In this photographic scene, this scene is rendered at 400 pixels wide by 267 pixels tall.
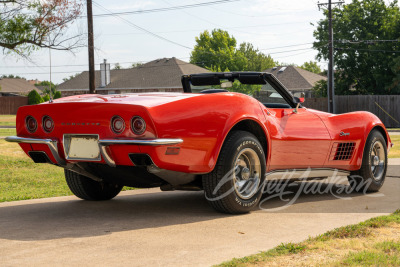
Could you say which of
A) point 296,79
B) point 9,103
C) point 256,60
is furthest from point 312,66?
point 9,103

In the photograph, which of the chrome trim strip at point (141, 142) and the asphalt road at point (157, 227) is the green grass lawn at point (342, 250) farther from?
the chrome trim strip at point (141, 142)

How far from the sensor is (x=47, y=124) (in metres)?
5.49

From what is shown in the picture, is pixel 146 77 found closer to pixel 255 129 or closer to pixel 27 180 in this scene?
pixel 27 180

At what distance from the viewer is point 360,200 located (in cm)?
673

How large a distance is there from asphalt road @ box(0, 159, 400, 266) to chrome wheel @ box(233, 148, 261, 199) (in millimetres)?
240

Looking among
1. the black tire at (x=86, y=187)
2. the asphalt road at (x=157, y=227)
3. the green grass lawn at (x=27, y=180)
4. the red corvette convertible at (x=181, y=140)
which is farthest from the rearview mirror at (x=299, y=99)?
the green grass lawn at (x=27, y=180)

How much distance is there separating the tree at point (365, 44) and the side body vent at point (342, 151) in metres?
39.8

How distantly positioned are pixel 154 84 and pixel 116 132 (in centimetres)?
5263

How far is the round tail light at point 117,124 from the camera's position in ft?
16.5

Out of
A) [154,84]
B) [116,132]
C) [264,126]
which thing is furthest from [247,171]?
[154,84]

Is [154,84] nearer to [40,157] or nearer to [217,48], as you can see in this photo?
[217,48]

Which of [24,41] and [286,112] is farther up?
[24,41]

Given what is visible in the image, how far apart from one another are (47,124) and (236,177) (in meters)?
1.88

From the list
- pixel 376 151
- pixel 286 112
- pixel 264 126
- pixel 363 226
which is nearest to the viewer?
pixel 363 226
